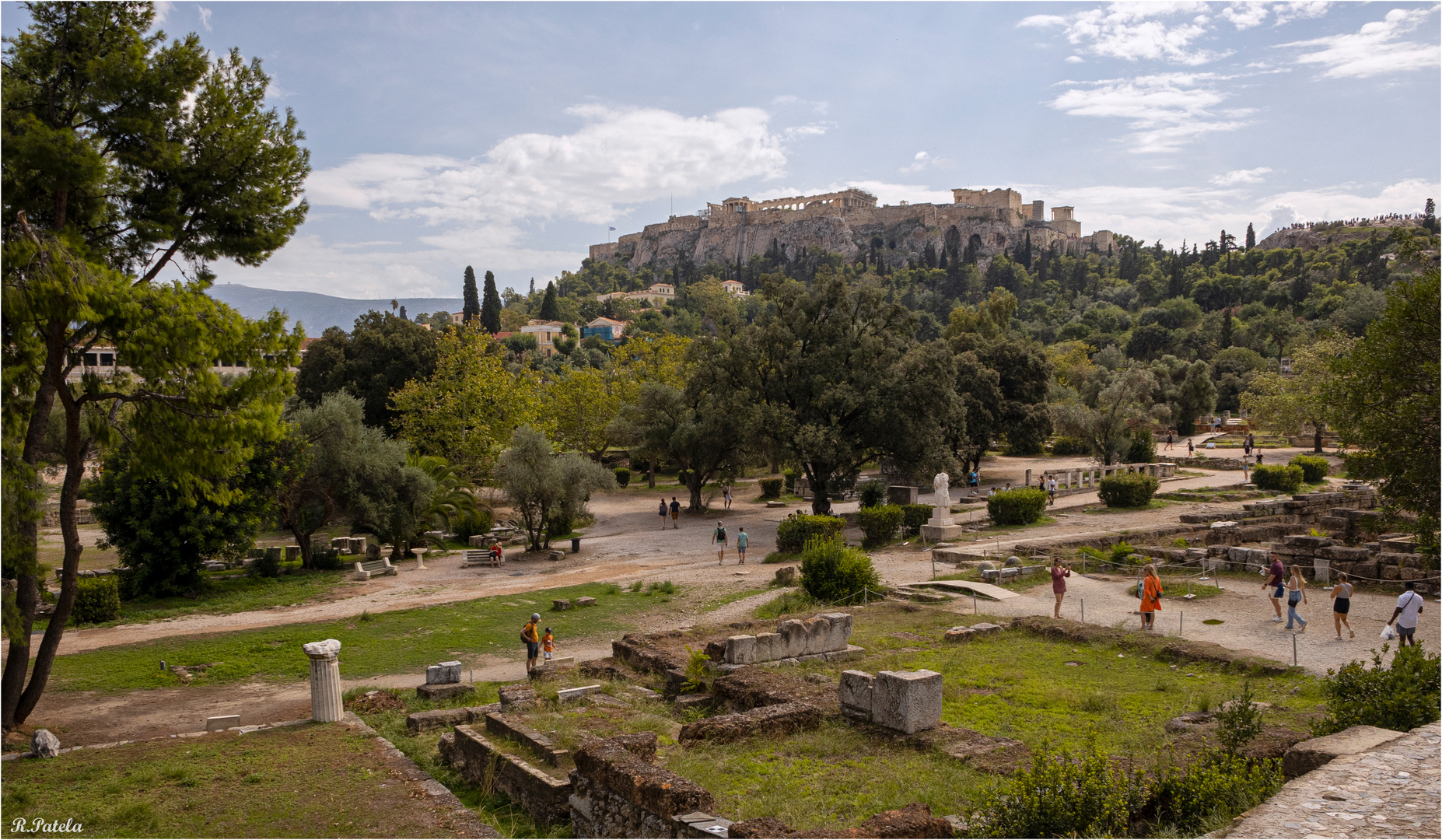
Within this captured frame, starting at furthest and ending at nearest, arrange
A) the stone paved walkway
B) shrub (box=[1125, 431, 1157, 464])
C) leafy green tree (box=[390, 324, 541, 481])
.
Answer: shrub (box=[1125, 431, 1157, 464]), leafy green tree (box=[390, 324, 541, 481]), the stone paved walkway

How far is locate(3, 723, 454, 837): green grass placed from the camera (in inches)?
291

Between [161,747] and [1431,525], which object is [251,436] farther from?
[1431,525]

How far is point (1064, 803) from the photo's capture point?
19.5 feet

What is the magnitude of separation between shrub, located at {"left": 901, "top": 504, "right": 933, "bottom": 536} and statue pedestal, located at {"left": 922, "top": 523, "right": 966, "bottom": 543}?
1.90ft

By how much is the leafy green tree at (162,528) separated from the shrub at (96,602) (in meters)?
1.79

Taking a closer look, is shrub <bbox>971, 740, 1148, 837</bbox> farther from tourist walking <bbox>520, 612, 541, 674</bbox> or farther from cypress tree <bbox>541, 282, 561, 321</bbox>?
cypress tree <bbox>541, 282, 561, 321</bbox>

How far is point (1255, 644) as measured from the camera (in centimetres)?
1333

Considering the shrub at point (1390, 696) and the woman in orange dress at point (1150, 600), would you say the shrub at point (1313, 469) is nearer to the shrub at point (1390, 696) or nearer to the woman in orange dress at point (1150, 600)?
the woman in orange dress at point (1150, 600)

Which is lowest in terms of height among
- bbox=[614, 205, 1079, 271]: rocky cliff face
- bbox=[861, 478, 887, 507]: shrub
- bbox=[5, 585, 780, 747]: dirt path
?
bbox=[5, 585, 780, 747]: dirt path

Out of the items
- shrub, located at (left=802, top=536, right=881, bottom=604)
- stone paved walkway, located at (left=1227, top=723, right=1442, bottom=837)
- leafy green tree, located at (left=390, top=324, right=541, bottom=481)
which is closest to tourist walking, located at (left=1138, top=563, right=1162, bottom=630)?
shrub, located at (left=802, top=536, right=881, bottom=604)

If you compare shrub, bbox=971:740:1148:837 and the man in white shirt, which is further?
the man in white shirt

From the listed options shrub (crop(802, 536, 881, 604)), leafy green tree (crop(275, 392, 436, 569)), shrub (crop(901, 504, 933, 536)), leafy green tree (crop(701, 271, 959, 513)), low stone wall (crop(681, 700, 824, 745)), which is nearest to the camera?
low stone wall (crop(681, 700, 824, 745))

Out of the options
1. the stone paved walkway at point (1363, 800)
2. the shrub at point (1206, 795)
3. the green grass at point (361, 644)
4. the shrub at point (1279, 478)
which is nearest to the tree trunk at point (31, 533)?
the green grass at point (361, 644)

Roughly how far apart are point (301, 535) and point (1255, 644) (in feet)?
79.0
